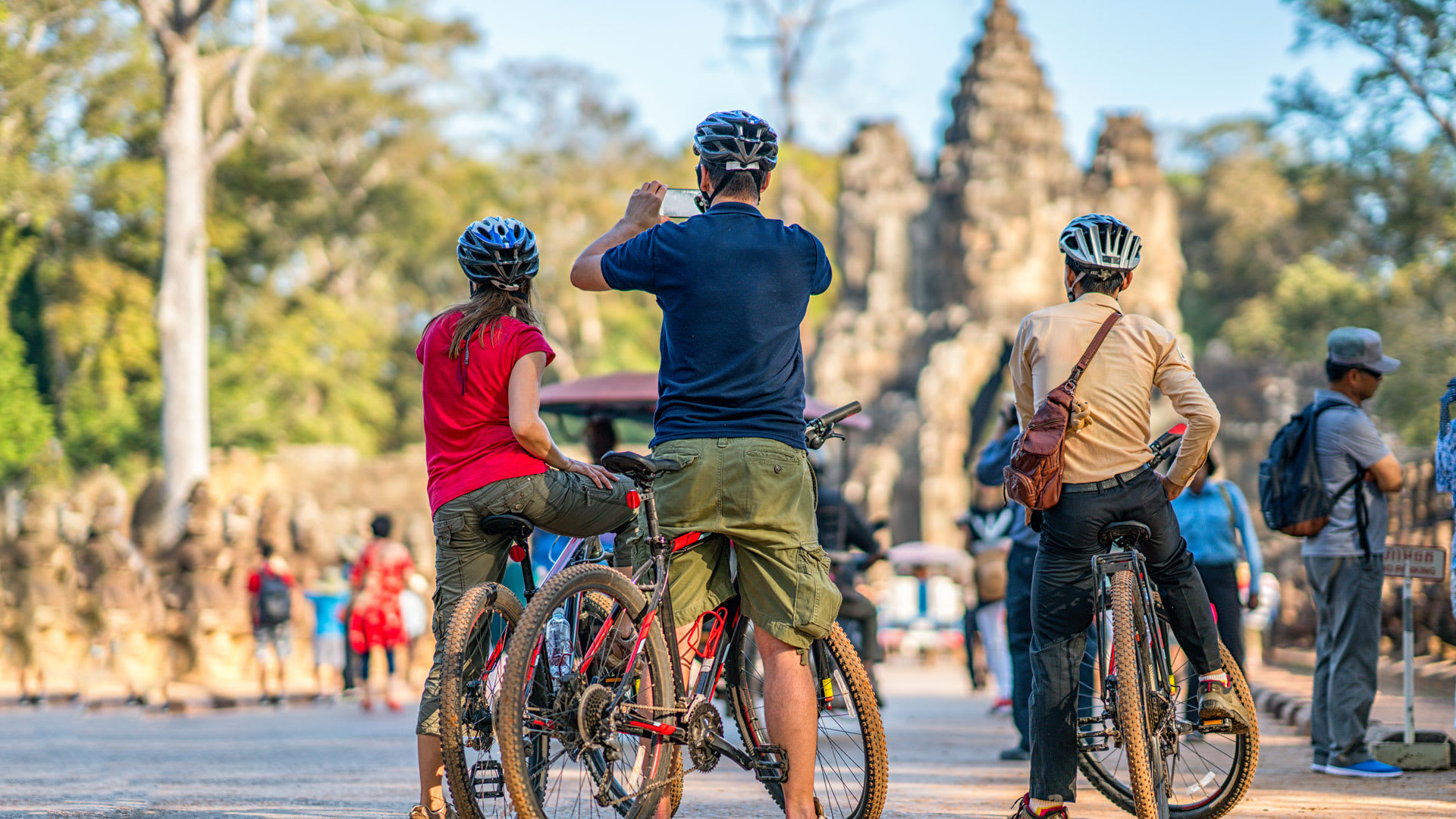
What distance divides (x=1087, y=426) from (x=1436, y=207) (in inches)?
1352

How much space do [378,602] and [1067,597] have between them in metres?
10.7

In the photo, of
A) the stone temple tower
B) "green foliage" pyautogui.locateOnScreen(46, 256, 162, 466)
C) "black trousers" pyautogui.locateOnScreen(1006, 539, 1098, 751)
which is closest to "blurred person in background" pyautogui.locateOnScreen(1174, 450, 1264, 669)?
"black trousers" pyautogui.locateOnScreen(1006, 539, 1098, 751)

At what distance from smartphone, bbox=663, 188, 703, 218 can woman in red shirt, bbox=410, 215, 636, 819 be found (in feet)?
1.50

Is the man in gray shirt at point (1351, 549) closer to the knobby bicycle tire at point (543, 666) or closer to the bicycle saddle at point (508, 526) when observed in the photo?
the knobby bicycle tire at point (543, 666)

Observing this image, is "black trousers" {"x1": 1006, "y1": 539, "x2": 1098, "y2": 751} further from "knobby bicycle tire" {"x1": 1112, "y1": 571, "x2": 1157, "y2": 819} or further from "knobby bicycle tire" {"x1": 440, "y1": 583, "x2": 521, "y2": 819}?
"knobby bicycle tire" {"x1": 440, "y1": 583, "x2": 521, "y2": 819}

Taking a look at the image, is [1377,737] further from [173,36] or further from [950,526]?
[950,526]

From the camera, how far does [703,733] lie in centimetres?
470

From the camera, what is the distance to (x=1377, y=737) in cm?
799

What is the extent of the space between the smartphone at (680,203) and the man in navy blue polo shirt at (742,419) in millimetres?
248

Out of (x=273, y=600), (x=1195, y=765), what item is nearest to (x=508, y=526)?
(x=1195, y=765)

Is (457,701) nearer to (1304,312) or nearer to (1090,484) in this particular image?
(1090,484)

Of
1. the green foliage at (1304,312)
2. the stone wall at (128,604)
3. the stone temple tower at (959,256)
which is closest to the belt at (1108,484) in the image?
the stone wall at (128,604)

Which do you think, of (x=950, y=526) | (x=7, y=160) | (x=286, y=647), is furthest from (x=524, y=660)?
(x=950, y=526)

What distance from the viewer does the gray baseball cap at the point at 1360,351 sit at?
7219 millimetres
